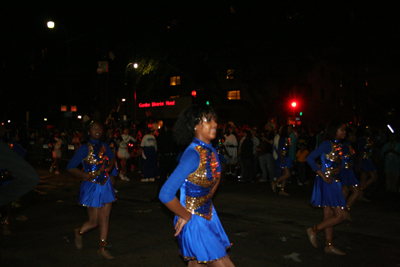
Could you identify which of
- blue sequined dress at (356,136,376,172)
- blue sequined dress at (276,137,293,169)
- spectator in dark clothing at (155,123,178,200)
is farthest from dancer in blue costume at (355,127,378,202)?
spectator in dark clothing at (155,123,178,200)

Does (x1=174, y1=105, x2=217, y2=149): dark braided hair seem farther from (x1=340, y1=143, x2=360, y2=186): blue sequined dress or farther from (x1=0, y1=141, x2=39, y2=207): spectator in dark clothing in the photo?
(x1=340, y1=143, x2=360, y2=186): blue sequined dress

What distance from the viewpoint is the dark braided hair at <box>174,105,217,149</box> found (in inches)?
117

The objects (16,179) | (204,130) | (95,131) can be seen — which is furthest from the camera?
(95,131)

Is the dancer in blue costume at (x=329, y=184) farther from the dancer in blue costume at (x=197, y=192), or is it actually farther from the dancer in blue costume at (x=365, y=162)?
the dancer in blue costume at (x=365, y=162)

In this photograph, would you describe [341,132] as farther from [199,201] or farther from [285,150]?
[285,150]

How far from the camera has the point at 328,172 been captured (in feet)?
17.5

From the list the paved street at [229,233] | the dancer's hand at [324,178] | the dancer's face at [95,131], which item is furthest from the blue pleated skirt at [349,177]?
the dancer's face at [95,131]

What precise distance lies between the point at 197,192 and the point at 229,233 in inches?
147

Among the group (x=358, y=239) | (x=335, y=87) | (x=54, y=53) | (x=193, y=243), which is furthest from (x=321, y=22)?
(x=54, y=53)

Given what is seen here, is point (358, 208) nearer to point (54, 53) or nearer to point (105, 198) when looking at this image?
point (105, 198)

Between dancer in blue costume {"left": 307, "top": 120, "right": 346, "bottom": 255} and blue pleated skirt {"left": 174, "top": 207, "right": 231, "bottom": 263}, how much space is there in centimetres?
272

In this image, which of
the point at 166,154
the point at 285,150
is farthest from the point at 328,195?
the point at 285,150

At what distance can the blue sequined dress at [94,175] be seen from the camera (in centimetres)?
508

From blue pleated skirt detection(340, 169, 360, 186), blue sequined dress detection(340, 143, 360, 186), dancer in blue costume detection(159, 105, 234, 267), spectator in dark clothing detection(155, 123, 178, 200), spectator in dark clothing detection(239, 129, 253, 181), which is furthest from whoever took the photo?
spectator in dark clothing detection(239, 129, 253, 181)
